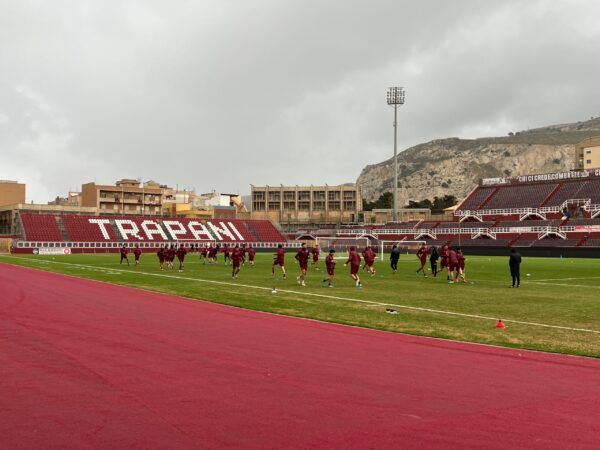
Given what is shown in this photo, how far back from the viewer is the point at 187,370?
855 cm

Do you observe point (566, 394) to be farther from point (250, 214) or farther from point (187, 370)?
point (250, 214)

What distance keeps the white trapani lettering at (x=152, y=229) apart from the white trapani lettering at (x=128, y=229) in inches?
56.0

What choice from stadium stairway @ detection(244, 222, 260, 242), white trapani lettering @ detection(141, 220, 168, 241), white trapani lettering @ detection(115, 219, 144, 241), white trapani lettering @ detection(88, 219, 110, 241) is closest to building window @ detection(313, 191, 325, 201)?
stadium stairway @ detection(244, 222, 260, 242)

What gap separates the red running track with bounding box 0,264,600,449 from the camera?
571 cm

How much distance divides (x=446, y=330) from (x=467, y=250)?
6034 cm

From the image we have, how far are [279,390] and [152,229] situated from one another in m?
82.9

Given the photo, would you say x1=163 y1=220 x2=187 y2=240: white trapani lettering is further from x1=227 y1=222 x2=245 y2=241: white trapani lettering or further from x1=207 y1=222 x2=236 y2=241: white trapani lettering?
x1=227 y1=222 x2=245 y2=241: white trapani lettering

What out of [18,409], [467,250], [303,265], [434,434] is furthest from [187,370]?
[467,250]

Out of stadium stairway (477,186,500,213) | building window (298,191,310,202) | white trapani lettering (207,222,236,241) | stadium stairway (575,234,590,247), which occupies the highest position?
building window (298,191,310,202)

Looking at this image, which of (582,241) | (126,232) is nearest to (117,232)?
(126,232)

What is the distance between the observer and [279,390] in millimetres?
7402

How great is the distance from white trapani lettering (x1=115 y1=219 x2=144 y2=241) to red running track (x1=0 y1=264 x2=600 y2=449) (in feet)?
238

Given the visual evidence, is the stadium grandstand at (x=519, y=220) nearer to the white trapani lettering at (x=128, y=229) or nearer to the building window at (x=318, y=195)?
the white trapani lettering at (x=128, y=229)

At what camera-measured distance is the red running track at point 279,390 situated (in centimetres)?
571
